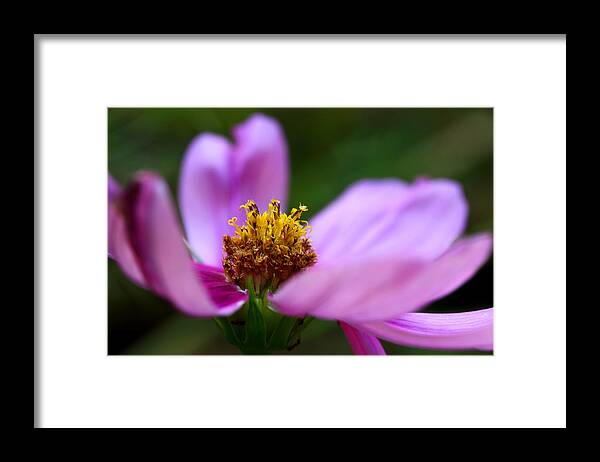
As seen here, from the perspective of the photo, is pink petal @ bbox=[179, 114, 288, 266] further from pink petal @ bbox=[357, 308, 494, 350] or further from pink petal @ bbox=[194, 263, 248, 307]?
pink petal @ bbox=[357, 308, 494, 350]

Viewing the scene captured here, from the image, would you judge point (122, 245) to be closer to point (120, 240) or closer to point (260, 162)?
point (120, 240)

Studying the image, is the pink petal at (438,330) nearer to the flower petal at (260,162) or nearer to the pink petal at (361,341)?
the pink petal at (361,341)

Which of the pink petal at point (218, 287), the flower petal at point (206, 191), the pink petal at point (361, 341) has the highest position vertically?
the flower petal at point (206, 191)

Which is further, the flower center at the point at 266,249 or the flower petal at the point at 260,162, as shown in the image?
the flower petal at the point at 260,162

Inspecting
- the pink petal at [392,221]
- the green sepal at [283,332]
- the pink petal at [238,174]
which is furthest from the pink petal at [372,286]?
the pink petal at [238,174]

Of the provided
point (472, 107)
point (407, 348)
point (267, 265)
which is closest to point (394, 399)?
point (407, 348)

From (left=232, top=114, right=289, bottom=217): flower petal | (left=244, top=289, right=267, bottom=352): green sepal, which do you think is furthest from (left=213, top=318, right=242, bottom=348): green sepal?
(left=232, top=114, right=289, bottom=217): flower petal
